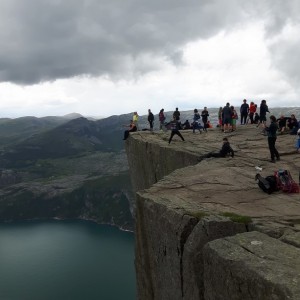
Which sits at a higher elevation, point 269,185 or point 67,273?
point 269,185

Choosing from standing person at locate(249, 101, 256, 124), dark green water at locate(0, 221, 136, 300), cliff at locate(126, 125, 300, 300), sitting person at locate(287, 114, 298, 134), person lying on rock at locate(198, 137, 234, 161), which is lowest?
dark green water at locate(0, 221, 136, 300)

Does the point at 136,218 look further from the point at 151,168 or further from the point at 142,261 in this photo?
the point at 151,168

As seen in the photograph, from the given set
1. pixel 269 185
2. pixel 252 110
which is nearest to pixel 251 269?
pixel 269 185

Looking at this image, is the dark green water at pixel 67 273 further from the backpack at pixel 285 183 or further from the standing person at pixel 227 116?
the backpack at pixel 285 183

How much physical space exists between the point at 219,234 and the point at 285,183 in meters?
7.32

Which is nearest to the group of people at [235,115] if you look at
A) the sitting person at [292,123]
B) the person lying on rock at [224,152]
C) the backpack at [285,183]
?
the sitting person at [292,123]

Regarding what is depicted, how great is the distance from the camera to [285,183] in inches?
762

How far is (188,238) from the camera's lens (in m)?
14.3

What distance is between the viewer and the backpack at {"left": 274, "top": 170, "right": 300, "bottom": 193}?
19.1 m

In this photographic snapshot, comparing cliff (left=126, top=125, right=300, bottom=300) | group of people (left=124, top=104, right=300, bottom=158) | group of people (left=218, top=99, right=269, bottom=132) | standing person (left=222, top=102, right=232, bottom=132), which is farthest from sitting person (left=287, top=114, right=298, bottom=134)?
cliff (left=126, top=125, right=300, bottom=300)

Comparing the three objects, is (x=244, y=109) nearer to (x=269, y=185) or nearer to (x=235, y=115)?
(x=235, y=115)

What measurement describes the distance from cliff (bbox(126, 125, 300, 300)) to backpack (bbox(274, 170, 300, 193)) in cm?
70

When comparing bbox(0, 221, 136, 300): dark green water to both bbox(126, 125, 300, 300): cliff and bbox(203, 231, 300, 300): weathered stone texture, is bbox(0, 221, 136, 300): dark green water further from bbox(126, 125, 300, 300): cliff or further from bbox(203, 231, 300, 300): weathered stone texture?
bbox(203, 231, 300, 300): weathered stone texture

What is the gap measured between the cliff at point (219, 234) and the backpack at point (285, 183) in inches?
27.6
